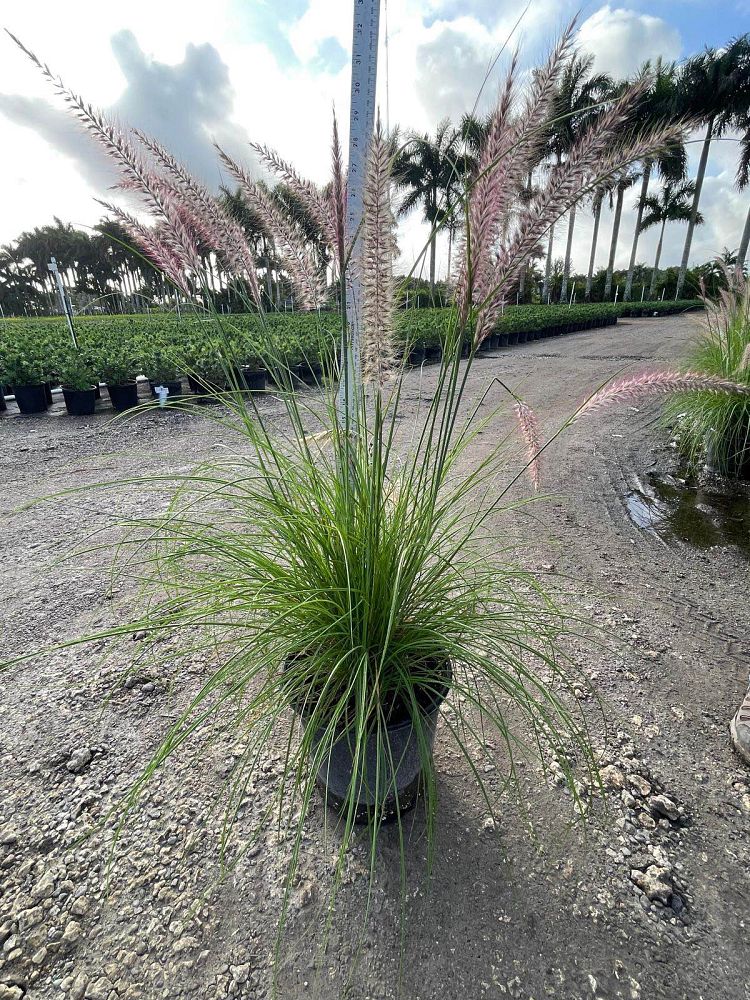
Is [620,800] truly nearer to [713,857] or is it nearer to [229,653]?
[713,857]

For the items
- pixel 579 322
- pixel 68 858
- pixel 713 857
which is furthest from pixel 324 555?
pixel 579 322

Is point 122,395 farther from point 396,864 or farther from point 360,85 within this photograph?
point 396,864

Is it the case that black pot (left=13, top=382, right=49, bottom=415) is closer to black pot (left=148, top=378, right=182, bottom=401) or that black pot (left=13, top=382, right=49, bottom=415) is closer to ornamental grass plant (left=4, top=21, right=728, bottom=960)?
black pot (left=148, top=378, right=182, bottom=401)

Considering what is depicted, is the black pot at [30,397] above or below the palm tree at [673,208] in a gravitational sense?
below

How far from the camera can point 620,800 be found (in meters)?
1.49

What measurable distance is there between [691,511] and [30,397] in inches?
301

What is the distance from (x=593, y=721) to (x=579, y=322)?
2073 centimetres

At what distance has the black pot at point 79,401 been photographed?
6.11 metres

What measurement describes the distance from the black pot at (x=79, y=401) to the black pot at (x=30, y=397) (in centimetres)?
36

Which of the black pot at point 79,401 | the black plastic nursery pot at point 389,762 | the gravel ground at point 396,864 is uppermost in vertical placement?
Result: the black pot at point 79,401

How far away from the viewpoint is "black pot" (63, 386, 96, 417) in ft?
20.0

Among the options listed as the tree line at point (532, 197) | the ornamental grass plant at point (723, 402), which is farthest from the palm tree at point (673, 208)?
the ornamental grass plant at point (723, 402)

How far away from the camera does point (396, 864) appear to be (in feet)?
4.29

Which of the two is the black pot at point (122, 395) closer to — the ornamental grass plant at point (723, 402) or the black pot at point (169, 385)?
the black pot at point (169, 385)
